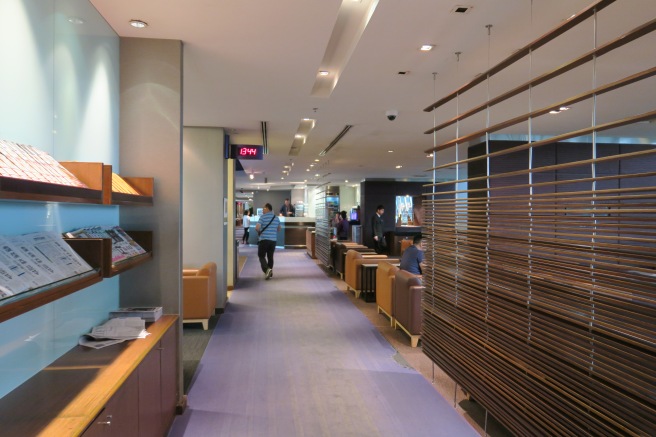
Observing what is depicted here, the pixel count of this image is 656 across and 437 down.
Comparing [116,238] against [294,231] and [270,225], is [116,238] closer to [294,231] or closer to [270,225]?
[270,225]

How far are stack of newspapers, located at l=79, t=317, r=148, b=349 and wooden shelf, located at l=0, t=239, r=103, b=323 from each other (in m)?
0.69

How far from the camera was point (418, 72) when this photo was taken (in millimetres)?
4402

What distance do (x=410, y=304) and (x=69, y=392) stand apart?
4.00m

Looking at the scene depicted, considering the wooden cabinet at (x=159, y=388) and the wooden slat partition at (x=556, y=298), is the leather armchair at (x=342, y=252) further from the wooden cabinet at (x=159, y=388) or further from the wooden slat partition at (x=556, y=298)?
the wooden cabinet at (x=159, y=388)

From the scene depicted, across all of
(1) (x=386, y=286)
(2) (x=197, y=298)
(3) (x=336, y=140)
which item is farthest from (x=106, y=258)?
(3) (x=336, y=140)

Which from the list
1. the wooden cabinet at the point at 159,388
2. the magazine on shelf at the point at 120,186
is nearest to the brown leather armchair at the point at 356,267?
the wooden cabinet at the point at 159,388

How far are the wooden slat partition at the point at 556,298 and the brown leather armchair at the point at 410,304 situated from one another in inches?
53.2

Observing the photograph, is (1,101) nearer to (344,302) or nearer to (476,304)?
(476,304)

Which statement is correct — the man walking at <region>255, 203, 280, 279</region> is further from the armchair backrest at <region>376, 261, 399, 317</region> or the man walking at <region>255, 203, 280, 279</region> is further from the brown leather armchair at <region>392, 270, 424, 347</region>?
the brown leather armchair at <region>392, 270, 424, 347</region>

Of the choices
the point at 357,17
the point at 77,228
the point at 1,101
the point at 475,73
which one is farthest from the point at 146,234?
the point at 475,73

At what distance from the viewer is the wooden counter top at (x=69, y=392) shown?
1771 mm

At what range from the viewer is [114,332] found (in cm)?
295

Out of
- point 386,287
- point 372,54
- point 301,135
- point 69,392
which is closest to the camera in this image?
point 69,392

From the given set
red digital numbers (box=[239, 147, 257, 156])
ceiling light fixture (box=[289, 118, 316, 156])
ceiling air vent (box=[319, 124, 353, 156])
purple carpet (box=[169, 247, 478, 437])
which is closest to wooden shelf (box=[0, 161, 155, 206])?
purple carpet (box=[169, 247, 478, 437])
